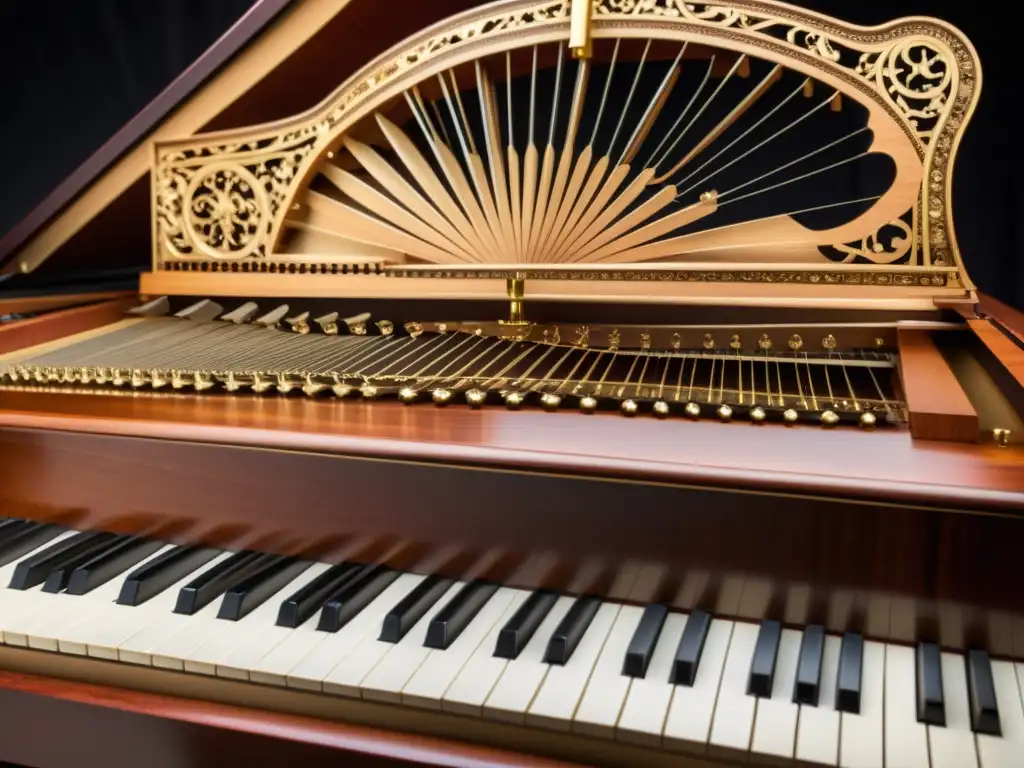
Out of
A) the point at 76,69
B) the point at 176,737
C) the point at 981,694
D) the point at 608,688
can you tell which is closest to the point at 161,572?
the point at 176,737

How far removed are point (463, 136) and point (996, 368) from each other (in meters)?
1.02

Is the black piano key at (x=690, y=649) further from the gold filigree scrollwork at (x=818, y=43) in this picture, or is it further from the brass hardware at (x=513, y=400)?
the gold filigree scrollwork at (x=818, y=43)

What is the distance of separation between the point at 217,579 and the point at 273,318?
0.80 m

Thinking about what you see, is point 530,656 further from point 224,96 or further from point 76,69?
point 76,69

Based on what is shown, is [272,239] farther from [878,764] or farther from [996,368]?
[878,764]

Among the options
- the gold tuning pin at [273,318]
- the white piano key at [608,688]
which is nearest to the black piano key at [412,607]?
the white piano key at [608,688]

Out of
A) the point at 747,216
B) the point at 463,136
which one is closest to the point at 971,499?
the point at 463,136

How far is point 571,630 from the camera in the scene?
3.11 feet

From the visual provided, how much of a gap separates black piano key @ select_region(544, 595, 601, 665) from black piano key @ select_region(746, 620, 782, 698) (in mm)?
182

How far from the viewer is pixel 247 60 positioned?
6.01 ft

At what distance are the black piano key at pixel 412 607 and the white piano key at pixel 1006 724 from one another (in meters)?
0.57

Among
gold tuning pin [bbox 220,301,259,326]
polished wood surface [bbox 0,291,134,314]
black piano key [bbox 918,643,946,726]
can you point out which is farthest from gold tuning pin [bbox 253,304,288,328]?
black piano key [bbox 918,643,946,726]

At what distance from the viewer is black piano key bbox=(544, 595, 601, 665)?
0.92 m

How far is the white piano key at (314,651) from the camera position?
925 mm
